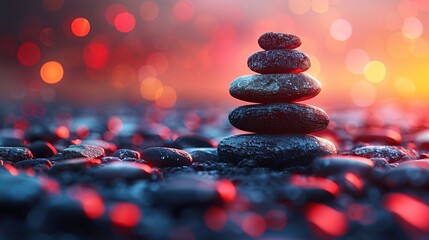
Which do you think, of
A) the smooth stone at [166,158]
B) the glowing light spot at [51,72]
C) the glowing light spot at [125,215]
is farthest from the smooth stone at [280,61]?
the glowing light spot at [51,72]

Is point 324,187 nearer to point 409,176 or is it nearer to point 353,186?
point 353,186

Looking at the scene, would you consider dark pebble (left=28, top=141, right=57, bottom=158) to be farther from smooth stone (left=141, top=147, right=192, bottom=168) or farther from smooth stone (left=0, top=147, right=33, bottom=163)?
smooth stone (left=141, top=147, right=192, bottom=168)

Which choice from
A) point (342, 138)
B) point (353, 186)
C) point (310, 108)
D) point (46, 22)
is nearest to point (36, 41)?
point (46, 22)

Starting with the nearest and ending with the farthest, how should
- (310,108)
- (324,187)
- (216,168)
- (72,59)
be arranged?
(324,187)
(216,168)
(310,108)
(72,59)

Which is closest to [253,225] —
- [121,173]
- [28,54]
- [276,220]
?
[276,220]

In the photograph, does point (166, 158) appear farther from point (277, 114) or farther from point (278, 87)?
point (278, 87)

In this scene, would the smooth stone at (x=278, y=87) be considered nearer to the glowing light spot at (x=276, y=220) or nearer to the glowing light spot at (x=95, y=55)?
the glowing light spot at (x=276, y=220)
